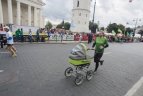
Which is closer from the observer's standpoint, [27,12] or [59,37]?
[59,37]

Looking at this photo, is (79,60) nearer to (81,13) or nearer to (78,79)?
(78,79)

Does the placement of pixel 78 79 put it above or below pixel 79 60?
below

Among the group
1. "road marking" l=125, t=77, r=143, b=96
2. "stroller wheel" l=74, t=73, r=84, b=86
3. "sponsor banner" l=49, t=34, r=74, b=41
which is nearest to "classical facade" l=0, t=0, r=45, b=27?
"sponsor banner" l=49, t=34, r=74, b=41

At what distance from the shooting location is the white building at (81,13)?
245 feet

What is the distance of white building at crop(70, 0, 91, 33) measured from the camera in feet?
245

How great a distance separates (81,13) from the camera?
7538 centimetres

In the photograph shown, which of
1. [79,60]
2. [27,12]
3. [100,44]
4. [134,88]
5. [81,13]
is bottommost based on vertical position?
[134,88]

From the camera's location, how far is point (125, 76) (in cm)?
A: 775

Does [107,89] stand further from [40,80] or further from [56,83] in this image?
[40,80]

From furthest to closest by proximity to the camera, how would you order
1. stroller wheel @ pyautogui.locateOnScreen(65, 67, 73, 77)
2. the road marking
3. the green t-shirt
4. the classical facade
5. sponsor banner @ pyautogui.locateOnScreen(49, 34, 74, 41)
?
the classical facade < sponsor banner @ pyautogui.locateOnScreen(49, 34, 74, 41) < the green t-shirt < stroller wheel @ pyautogui.locateOnScreen(65, 67, 73, 77) < the road marking

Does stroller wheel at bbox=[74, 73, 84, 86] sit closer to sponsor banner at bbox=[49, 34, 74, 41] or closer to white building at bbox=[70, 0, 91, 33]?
sponsor banner at bbox=[49, 34, 74, 41]

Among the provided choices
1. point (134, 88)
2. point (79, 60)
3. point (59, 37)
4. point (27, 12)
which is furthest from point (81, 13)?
point (134, 88)

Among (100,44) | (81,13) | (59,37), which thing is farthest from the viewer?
(81,13)

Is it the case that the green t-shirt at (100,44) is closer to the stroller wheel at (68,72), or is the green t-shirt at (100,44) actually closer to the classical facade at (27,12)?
the stroller wheel at (68,72)
